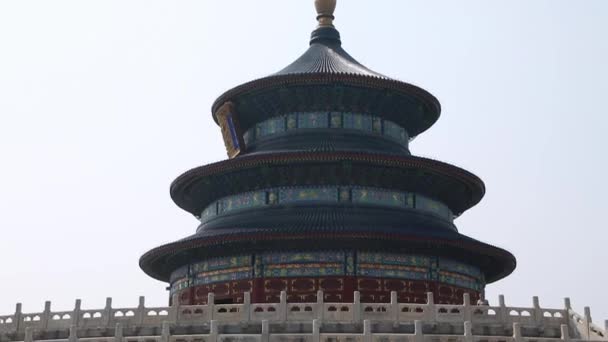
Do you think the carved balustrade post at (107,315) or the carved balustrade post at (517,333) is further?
the carved balustrade post at (107,315)

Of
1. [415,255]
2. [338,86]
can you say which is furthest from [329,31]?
[415,255]

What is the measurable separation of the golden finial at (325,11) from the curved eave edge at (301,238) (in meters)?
17.1

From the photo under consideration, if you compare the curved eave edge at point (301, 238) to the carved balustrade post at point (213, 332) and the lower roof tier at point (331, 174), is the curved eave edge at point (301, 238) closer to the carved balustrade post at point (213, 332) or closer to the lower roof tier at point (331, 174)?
the lower roof tier at point (331, 174)

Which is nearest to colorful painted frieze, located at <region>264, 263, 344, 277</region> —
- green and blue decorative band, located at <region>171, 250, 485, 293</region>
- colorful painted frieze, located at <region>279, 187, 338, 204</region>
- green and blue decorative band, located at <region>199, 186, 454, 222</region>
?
green and blue decorative band, located at <region>171, 250, 485, 293</region>

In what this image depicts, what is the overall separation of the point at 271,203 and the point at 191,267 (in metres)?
5.06

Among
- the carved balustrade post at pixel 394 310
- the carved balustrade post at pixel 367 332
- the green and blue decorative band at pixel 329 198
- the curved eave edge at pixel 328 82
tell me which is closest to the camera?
the carved balustrade post at pixel 367 332

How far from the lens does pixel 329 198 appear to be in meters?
39.3

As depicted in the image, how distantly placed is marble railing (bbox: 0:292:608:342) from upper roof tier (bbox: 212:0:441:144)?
16718 millimetres

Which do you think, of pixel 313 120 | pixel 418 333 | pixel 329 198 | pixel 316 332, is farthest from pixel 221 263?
pixel 418 333

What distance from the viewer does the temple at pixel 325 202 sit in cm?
3688

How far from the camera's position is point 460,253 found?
39.0 meters

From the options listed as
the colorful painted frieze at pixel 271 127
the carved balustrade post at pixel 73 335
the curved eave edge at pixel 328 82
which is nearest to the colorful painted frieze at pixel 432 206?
the curved eave edge at pixel 328 82

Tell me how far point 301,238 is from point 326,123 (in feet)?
28.2

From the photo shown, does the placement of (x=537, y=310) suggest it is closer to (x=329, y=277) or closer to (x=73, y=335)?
(x=329, y=277)
